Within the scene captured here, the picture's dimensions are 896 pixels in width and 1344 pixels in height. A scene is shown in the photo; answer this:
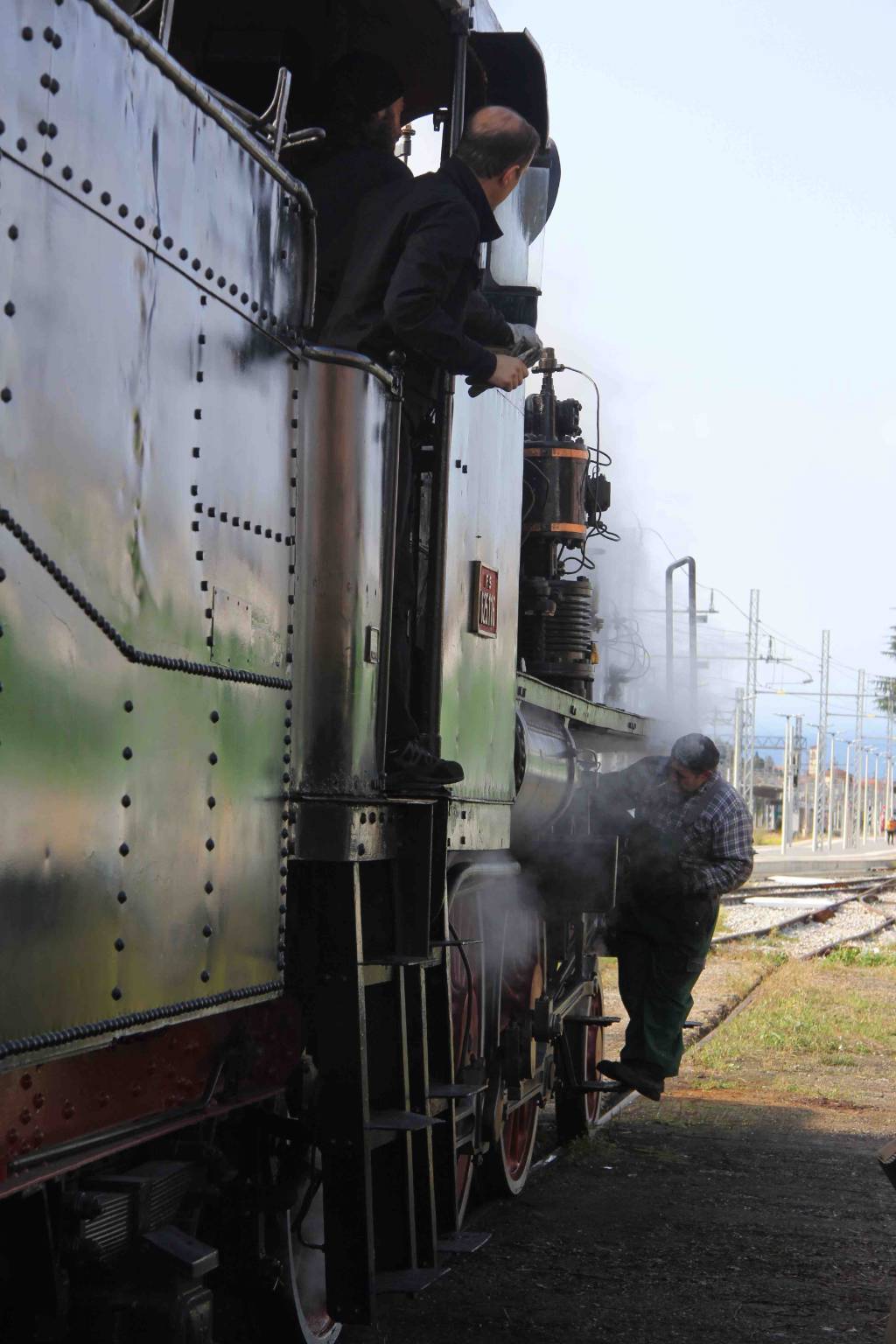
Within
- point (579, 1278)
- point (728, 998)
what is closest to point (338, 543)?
point (579, 1278)

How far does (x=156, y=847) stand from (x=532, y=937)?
4144 mm

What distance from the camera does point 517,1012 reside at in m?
6.73

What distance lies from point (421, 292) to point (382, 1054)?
1816mm

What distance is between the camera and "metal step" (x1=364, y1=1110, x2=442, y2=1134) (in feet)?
12.9

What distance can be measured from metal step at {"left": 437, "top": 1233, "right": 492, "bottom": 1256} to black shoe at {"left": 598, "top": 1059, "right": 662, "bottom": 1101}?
271cm

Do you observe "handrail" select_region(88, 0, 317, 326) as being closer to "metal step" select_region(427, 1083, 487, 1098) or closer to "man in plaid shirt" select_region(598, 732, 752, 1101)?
"metal step" select_region(427, 1083, 487, 1098)

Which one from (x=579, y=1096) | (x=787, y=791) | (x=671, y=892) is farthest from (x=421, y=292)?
(x=787, y=791)

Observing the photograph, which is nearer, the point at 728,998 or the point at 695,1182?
the point at 695,1182

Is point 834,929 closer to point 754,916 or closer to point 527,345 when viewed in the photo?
point 754,916

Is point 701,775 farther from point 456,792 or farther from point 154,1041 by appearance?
point 154,1041

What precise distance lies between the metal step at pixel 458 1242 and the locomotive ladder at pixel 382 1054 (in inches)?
0.5

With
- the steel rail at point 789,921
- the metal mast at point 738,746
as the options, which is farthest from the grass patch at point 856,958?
the metal mast at point 738,746

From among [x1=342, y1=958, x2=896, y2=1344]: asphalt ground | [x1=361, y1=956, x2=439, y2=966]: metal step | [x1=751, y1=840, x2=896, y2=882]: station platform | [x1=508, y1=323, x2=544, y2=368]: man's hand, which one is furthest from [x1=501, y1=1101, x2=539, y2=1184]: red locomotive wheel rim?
[x1=751, y1=840, x2=896, y2=882]: station platform

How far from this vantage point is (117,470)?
9.27 ft
